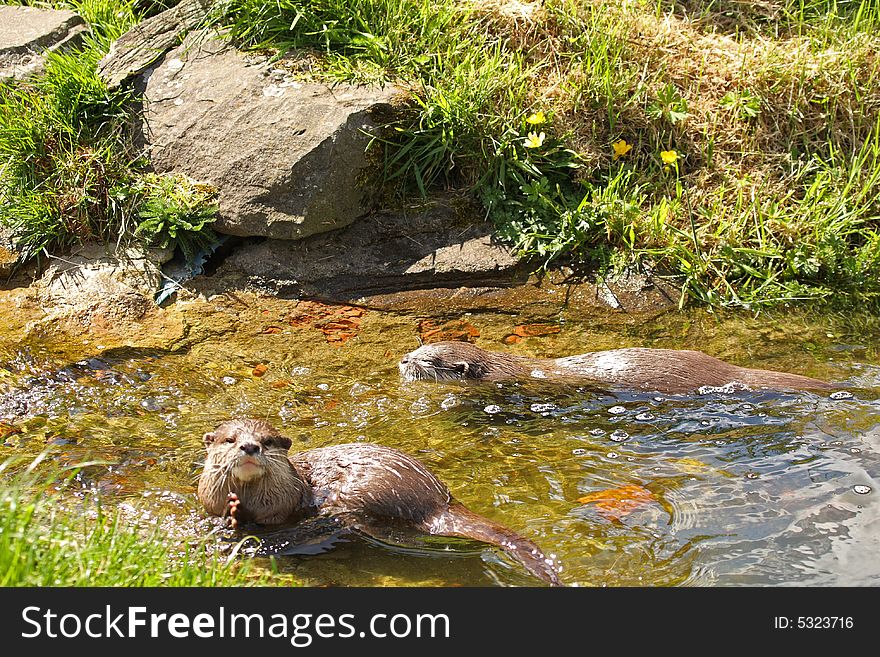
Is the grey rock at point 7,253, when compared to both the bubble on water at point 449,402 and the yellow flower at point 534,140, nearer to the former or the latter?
the bubble on water at point 449,402

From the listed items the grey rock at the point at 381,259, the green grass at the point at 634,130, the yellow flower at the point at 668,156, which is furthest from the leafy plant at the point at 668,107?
the grey rock at the point at 381,259

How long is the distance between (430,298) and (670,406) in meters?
1.44

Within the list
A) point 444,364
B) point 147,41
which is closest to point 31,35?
point 147,41

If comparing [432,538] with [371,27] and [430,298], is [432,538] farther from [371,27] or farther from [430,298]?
[371,27]

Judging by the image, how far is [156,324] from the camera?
14.4ft

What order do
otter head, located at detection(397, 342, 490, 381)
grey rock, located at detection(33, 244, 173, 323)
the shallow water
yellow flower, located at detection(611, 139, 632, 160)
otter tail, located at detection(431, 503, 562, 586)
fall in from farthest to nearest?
yellow flower, located at detection(611, 139, 632, 160) → grey rock, located at detection(33, 244, 173, 323) → otter head, located at detection(397, 342, 490, 381) → the shallow water → otter tail, located at detection(431, 503, 562, 586)

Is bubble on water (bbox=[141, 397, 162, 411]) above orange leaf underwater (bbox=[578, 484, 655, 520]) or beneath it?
above

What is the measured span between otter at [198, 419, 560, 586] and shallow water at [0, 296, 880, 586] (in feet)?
0.25

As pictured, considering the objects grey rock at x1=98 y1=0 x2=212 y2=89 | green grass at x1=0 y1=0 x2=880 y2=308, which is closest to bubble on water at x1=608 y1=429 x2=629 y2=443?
green grass at x1=0 y1=0 x2=880 y2=308

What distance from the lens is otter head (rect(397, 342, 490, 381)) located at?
397 centimetres

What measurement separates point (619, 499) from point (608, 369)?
0.92 m

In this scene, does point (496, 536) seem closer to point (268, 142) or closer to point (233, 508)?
point (233, 508)

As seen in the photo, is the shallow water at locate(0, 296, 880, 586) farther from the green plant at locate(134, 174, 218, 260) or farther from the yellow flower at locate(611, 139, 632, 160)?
the yellow flower at locate(611, 139, 632, 160)

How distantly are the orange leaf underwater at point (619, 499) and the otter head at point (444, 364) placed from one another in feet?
3.41
